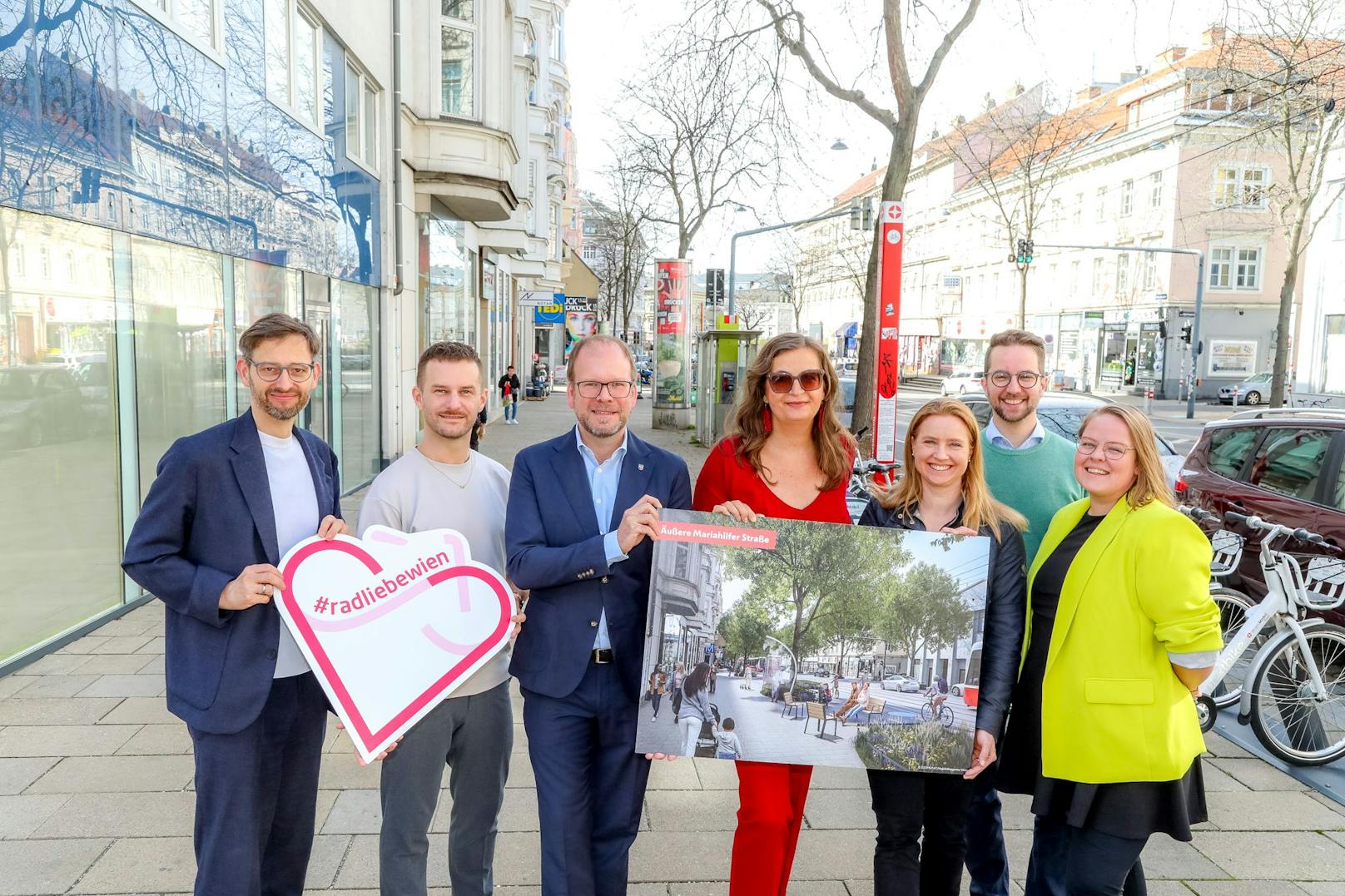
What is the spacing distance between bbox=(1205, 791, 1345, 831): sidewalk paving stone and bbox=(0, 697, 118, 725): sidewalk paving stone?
553 cm

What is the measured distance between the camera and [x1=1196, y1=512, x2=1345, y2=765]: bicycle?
472 centimetres

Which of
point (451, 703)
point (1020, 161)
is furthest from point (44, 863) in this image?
point (1020, 161)

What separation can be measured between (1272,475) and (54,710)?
772 centimetres

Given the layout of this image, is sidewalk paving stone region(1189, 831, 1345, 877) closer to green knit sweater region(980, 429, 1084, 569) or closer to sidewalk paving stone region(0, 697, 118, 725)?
green knit sweater region(980, 429, 1084, 569)

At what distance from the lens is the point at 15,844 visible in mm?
3652

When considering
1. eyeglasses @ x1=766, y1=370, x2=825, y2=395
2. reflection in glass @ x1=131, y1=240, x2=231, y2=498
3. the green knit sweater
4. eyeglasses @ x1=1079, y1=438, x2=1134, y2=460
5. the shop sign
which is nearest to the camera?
eyeglasses @ x1=1079, y1=438, x2=1134, y2=460

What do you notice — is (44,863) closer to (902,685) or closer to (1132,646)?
(902,685)

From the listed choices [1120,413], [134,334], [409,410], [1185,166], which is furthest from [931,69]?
[1185,166]

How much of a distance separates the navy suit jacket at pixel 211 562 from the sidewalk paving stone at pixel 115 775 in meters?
2.04

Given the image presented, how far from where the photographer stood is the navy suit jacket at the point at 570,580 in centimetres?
275

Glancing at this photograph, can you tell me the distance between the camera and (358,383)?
12992 millimetres

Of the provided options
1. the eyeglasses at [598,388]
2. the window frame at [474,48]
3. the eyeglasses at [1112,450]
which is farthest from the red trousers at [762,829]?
the window frame at [474,48]

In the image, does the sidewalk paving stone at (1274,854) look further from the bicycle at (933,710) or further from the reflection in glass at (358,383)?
the reflection in glass at (358,383)

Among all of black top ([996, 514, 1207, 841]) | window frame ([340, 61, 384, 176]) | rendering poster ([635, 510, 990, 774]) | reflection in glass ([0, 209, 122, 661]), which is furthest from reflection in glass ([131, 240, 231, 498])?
black top ([996, 514, 1207, 841])
